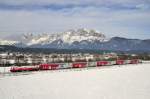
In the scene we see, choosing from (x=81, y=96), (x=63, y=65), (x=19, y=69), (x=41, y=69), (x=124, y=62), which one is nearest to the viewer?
(x=81, y=96)

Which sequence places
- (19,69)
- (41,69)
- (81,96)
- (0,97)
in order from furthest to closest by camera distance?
(41,69)
(19,69)
(81,96)
(0,97)

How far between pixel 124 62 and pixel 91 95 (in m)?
103

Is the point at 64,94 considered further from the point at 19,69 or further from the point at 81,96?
the point at 19,69

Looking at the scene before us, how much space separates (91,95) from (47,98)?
21.3 feet

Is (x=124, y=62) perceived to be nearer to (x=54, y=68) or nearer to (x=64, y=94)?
(x=54, y=68)

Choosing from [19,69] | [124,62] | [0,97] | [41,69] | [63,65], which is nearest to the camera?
[0,97]

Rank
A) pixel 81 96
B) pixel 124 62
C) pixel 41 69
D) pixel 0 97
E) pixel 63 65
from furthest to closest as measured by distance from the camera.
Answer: pixel 124 62
pixel 63 65
pixel 41 69
pixel 81 96
pixel 0 97

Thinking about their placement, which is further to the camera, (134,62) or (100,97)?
(134,62)

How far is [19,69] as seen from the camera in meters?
85.9

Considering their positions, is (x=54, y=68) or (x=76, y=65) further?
(x=76, y=65)

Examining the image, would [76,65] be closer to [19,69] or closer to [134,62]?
[19,69]

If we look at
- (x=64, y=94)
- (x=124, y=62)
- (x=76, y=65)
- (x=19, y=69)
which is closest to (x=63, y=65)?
(x=76, y=65)

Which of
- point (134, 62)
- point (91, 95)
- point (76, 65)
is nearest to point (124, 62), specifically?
point (134, 62)

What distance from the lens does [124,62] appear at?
142625 millimetres
